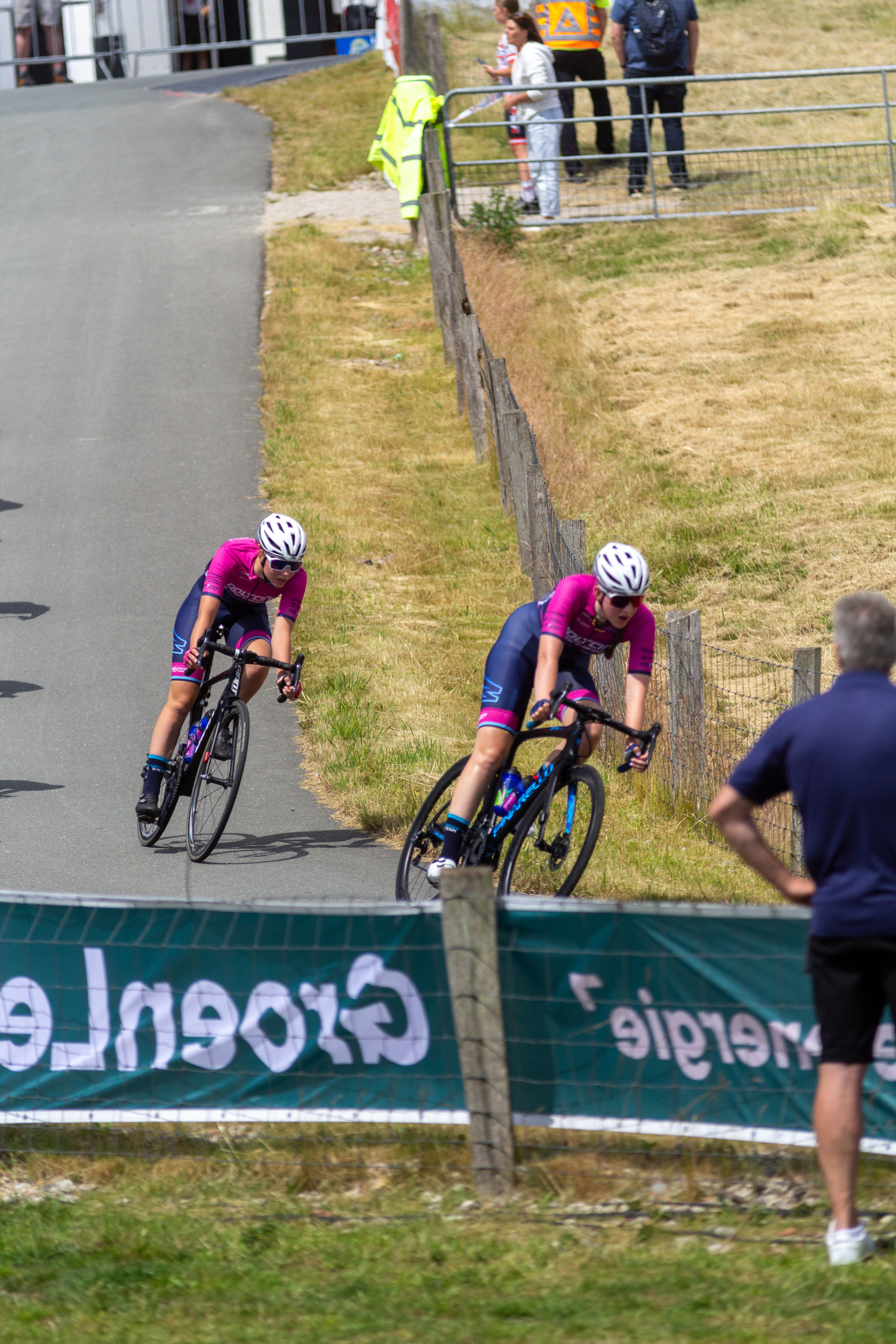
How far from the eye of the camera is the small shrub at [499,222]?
21422 mm

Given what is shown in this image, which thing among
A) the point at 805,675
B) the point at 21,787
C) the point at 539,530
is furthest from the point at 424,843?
the point at 539,530

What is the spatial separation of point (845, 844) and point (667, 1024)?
102cm

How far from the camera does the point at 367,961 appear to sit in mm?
5172

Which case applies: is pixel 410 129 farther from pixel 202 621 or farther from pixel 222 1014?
pixel 222 1014

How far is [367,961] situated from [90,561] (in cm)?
1047

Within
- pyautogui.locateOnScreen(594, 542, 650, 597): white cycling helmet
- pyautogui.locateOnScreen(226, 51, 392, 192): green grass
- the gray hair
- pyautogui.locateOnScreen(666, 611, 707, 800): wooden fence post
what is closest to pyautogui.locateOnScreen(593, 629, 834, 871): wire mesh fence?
pyautogui.locateOnScreen(666, 611, 707, 800): wooden fence post

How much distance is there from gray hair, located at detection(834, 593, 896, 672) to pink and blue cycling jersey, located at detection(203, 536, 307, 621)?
4657 mm

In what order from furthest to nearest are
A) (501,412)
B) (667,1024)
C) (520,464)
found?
(501,412), (520,464), (667,1024)

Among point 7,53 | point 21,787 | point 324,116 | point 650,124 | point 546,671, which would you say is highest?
point 7,53

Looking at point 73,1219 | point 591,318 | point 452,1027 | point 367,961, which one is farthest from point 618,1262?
point 591,318

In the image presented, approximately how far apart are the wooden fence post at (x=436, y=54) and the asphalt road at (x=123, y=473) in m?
3.62

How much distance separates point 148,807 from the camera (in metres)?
8.89

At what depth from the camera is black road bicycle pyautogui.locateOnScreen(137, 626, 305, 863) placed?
8.70 m

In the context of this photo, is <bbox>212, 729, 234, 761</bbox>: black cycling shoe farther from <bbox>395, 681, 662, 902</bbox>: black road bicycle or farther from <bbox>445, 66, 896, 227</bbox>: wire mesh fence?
<bbox>445, 66, 896, 227</bbox>: wire mesh fence
